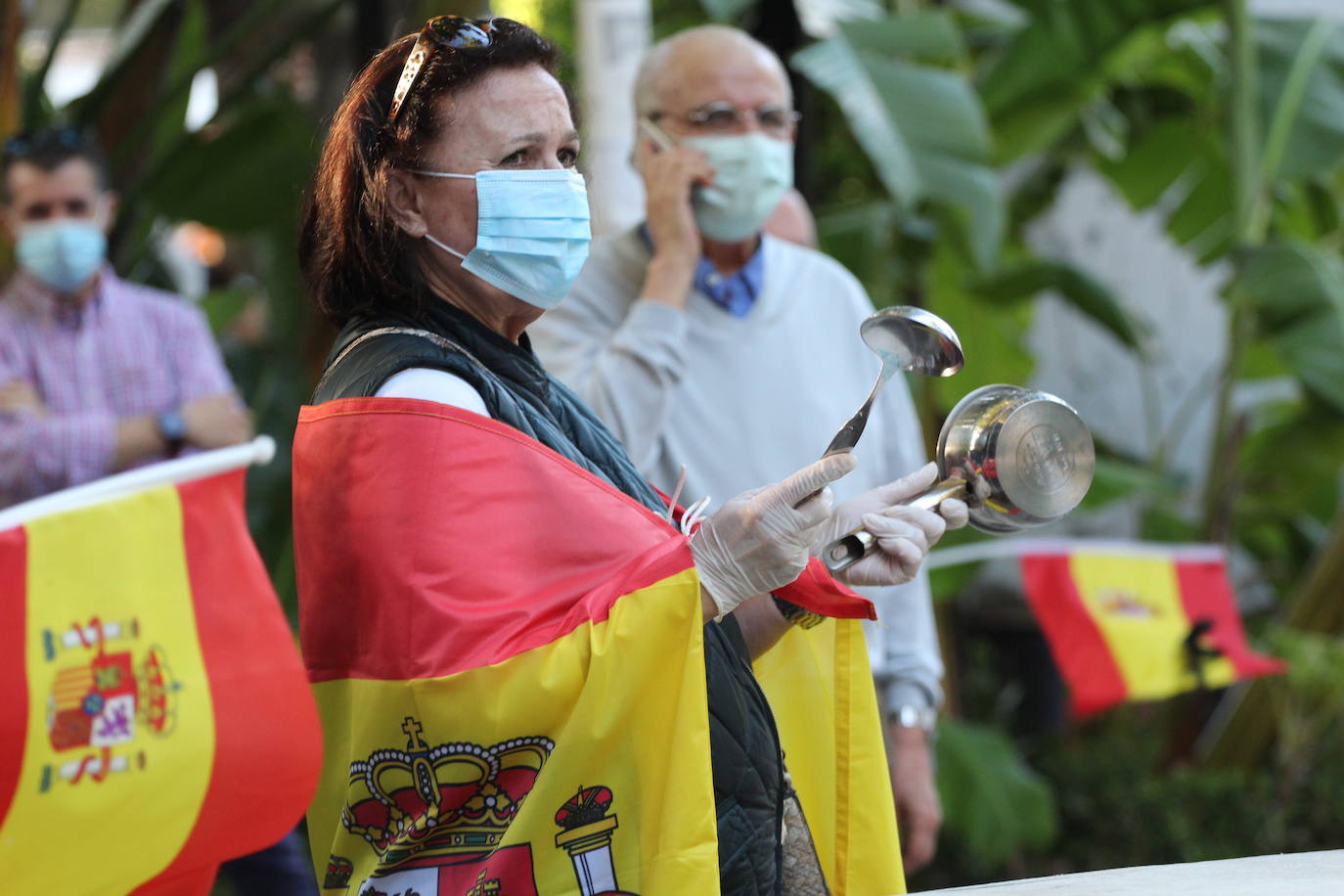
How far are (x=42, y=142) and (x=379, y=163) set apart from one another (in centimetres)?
223

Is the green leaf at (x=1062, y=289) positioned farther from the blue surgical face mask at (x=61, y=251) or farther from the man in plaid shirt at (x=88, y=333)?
the blue surgical face mask at (x=61, y=251)

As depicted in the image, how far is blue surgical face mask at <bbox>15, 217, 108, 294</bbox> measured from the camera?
12.4 ft

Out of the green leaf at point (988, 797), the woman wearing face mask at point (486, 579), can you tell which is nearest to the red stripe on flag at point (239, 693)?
the woman wearing face mask at point (486, 579)

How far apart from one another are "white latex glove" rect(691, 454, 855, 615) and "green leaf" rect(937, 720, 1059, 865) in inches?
141

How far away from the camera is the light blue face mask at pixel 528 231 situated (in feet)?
6.26

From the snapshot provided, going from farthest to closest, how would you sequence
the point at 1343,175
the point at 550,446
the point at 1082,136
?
1. the point at 1082,136
2. the point at 1343,175
3. the point at 550,446

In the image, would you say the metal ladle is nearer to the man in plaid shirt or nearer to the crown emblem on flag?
the crown emblem on flag

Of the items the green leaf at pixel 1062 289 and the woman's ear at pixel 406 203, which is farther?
the green leaf at pixel 1062 289

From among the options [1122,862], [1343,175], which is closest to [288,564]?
[1122,862]

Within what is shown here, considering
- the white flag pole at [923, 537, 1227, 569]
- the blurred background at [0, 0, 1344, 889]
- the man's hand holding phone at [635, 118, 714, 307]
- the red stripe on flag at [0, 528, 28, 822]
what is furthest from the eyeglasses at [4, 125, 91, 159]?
the white flag pole at [923, 537, 1227, 569]

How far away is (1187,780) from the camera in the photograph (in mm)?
5523

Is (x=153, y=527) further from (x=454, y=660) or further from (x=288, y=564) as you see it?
(x=288, y=564)

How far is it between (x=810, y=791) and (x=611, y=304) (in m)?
1.03

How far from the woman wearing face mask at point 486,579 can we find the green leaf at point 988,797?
132 inches
